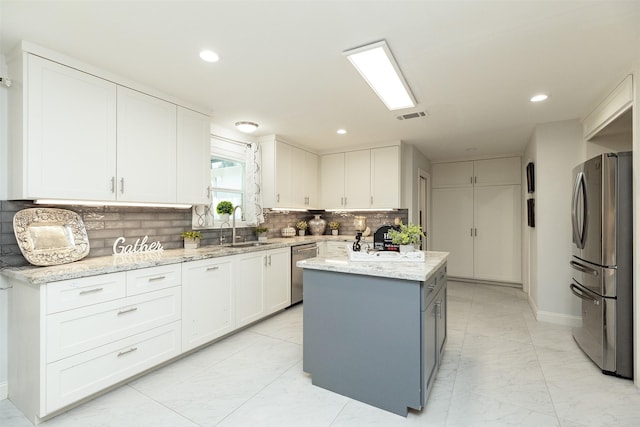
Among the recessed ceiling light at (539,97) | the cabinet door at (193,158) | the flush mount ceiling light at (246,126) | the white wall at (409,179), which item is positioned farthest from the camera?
the white wall at (409,179)

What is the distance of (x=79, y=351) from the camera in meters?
1.97

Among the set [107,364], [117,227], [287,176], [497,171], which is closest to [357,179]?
[287,176]

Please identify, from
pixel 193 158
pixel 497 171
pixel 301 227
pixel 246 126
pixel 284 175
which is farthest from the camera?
pixel 497 171

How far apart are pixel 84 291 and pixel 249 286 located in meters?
1.61

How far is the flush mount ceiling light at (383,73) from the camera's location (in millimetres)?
2057

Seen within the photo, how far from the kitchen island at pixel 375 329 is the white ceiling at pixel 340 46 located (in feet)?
4.98

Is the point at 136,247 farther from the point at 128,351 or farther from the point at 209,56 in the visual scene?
the point at 209,56

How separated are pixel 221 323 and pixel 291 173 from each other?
2.48m

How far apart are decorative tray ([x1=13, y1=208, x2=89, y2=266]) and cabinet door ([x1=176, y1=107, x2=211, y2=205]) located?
2.76ft

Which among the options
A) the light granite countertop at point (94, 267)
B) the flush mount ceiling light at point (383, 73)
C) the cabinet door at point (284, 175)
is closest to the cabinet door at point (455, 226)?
the cabinet door at point (284, 175)

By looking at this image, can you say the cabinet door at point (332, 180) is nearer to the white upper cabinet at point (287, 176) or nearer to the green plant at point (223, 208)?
the white upper cabinet at point (287, 176)

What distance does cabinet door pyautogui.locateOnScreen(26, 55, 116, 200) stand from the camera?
6.67ft

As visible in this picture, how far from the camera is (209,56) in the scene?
85.3 inches

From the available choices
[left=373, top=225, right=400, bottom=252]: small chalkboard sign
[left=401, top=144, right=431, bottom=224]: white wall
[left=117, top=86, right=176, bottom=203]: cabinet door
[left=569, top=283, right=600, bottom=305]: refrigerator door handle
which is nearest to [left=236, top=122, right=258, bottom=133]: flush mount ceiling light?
[left=117, top=86, right=176, bottom=203]: cabinet door
